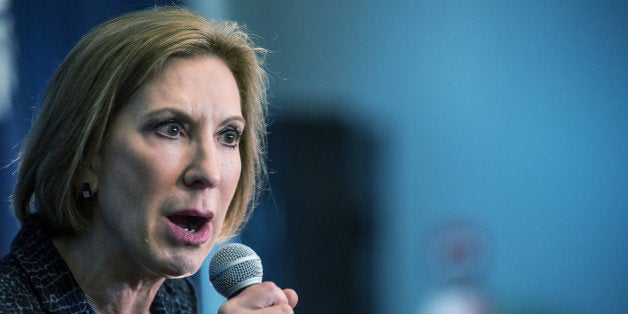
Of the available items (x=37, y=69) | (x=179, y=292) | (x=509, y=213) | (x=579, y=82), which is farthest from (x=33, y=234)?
(x=579, y=82)

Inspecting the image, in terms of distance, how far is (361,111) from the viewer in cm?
300

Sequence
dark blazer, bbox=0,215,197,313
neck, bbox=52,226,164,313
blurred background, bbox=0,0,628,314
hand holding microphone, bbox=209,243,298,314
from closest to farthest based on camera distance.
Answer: hand holding microphone, bbox=209,243,298,314, dark blazer, bbox=0,215,197,313, neck, bbox=52,226,164,313, blurred background, bbox=0,0,628,314

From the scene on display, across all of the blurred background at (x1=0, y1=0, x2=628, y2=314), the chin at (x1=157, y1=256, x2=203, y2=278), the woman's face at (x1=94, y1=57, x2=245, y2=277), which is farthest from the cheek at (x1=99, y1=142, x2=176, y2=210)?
the blurred background at (x1=0, y1=0, x2=628, y2=314)

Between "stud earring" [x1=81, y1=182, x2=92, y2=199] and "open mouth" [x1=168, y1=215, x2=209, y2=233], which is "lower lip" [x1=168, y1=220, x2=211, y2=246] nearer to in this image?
"open mouth" [x1=168, y1=215, x2=209, y2=233]

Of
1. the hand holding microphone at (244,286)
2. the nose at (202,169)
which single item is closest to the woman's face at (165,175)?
the nose at (202,169)

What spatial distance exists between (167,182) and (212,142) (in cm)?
12

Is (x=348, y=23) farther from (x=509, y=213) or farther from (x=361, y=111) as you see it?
(x=509, y=213)

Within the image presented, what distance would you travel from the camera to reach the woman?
4.83 feet

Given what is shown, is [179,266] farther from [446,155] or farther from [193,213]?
[446,155]

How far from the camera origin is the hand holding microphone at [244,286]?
1260mm

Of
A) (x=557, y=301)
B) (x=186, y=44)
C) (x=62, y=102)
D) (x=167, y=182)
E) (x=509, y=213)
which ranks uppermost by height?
(x=186, y=44)

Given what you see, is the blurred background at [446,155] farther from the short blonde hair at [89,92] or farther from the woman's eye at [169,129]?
the woman's eye at [169,129]

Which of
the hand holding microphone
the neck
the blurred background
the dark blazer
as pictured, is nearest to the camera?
the hand holding microphone

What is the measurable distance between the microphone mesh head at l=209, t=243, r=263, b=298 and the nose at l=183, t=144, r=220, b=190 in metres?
0.14
